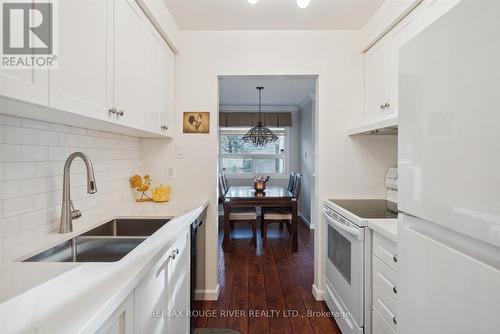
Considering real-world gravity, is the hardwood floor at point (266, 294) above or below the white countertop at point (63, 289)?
below

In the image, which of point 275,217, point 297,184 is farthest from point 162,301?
point 297,184

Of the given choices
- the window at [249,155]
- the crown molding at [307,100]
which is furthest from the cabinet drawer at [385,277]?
the window at [249,155]

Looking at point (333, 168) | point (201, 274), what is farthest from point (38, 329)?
point (333, 168)

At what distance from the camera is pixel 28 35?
2.67 ft

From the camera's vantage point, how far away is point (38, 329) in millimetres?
519

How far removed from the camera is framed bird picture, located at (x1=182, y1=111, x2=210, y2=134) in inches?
89.8

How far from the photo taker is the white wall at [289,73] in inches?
89.4

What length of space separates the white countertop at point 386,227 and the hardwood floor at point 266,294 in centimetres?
96

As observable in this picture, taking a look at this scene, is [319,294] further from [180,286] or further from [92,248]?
[92,248]

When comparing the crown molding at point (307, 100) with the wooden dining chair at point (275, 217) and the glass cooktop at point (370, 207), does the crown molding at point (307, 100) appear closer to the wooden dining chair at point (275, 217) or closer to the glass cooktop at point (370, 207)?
the wooden dining chair at point (275, 217)

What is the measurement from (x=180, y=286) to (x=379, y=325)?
1124 mm

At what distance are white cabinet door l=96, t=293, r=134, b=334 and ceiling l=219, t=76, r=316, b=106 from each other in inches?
127

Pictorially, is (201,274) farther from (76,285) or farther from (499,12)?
(499,12)

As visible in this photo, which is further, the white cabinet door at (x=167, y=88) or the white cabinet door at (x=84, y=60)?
the white cabinet door at (x=167, y=88)
